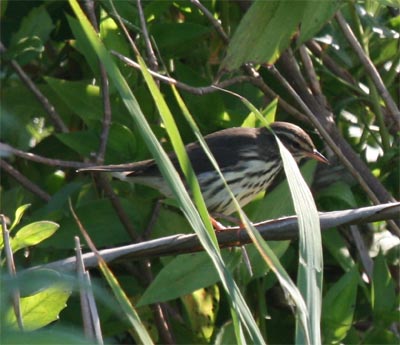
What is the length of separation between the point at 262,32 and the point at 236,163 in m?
0.86

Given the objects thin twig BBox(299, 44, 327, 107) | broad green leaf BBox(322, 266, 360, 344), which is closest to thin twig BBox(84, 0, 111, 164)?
thin twig BBox(299, 44, 327, 107)

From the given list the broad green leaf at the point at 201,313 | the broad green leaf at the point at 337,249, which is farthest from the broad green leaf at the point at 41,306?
the broad green leaf at the point at 337,249

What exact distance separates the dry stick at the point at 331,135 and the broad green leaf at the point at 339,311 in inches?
10.5

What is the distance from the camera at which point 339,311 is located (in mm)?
3932

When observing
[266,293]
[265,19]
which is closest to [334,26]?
[265,19]

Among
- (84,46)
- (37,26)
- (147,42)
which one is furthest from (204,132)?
(147,42)

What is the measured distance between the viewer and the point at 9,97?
15.4 ft

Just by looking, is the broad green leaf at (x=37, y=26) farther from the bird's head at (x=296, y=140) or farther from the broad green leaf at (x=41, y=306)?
the broad green leaf at (x=41, y=306)

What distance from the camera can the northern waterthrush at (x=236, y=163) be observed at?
419cm

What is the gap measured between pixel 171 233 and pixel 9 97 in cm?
108

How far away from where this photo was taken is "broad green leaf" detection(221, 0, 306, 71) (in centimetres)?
391

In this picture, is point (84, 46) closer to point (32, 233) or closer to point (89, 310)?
point (32, 233)

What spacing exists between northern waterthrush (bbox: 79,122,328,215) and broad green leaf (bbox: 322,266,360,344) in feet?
1.87

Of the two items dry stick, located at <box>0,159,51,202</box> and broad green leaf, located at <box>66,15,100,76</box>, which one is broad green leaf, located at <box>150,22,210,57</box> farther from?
dry stick, located at <box>0,159,51,202</box>
